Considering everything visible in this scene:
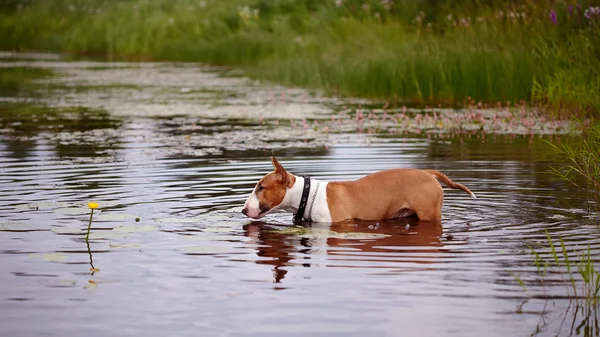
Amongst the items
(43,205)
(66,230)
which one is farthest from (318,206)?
(43,205)

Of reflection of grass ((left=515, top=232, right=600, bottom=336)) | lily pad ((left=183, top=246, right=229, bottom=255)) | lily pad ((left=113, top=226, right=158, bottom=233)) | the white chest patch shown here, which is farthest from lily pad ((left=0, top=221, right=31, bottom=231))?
reflection of grass ((left=515, top=232, right=600, bottom=336))

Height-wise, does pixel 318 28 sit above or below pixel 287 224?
above

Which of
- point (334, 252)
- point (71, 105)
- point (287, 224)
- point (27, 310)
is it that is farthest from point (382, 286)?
point (71, 105)

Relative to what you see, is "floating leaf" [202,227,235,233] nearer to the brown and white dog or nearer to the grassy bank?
the brown and white dog

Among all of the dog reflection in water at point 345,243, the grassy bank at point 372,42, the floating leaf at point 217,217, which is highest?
the grassy bank at point 372,42

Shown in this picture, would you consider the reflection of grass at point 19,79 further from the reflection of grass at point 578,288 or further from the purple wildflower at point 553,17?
the reflection of grass at point 578,288

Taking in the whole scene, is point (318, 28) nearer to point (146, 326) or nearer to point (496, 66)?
point (496, 66)

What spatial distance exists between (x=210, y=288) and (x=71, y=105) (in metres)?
17.6

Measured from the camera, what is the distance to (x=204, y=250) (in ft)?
29.8

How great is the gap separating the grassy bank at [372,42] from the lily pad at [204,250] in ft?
27.5


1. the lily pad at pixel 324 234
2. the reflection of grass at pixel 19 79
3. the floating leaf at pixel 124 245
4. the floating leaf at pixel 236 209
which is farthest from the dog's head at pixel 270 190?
the reflection of grass at pixel 19 79

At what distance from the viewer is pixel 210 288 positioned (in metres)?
7.72

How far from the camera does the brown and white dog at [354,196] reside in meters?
10.4

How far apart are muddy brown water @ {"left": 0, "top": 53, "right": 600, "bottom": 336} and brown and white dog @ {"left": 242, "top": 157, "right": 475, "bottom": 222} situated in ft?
0.51
